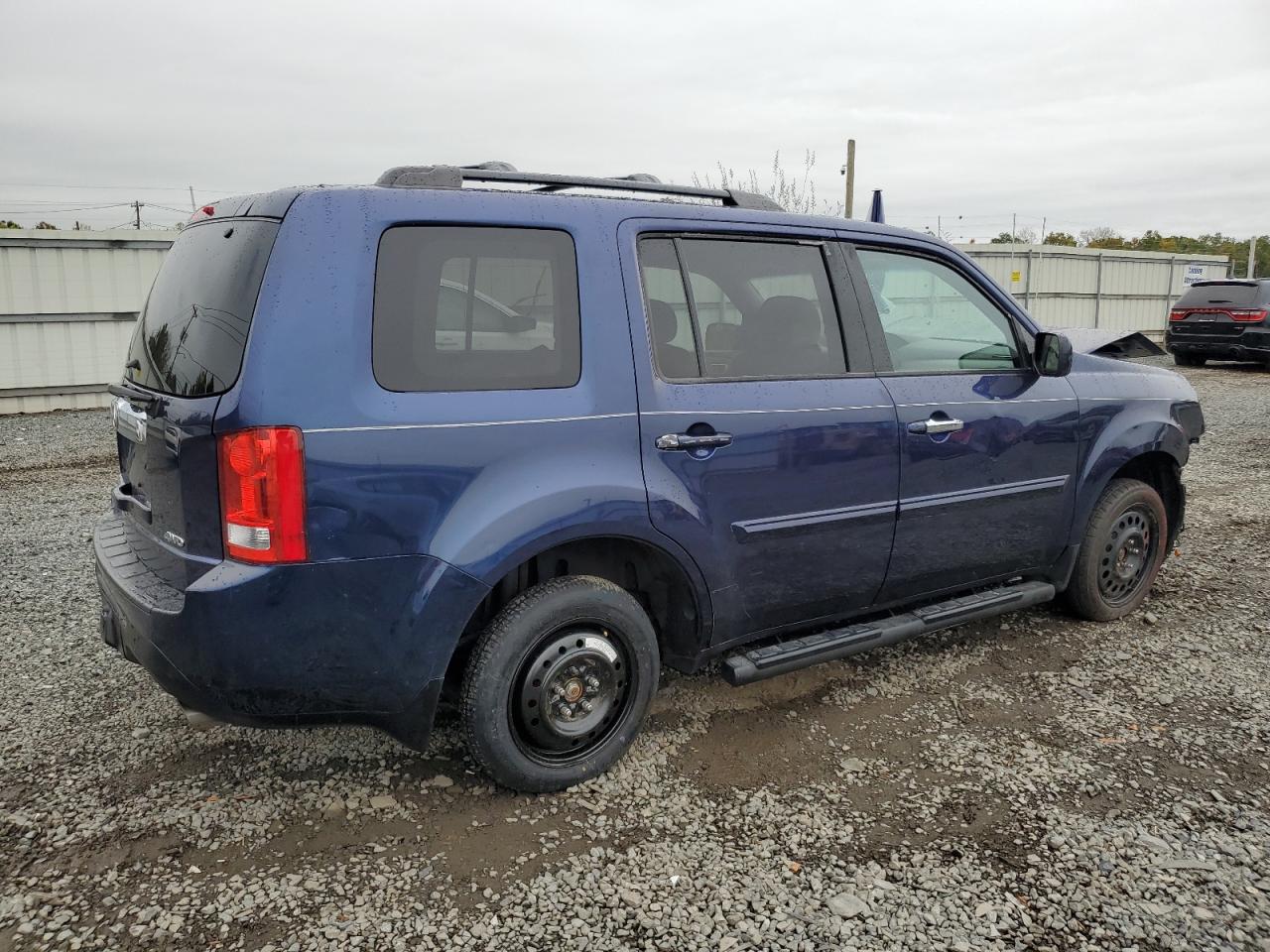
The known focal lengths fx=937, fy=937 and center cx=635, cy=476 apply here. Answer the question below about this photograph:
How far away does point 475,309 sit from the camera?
2744mm

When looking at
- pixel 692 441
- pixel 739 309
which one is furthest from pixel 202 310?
pixel 739 309

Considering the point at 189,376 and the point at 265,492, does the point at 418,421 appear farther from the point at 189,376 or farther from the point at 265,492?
the point at 189,376

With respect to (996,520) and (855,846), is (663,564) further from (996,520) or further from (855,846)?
(996,520)

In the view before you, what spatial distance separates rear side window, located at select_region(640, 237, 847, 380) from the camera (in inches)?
122

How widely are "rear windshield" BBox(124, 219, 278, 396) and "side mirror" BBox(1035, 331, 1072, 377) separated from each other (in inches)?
119

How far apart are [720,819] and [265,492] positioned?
164cm

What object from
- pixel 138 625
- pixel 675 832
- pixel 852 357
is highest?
pixel 852 357

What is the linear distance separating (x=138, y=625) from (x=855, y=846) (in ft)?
7.09

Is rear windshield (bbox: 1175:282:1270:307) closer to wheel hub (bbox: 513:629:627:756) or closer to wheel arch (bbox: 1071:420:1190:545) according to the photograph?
wheel arch (bbox: 1071:420:1190:545)

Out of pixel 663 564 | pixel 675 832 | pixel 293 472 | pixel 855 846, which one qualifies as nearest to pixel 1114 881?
pixel 855 846

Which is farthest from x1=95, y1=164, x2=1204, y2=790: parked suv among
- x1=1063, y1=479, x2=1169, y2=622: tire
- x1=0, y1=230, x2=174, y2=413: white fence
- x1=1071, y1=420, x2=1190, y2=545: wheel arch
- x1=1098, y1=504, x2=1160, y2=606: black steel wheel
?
x1=0, y1=230, x2=174, y2=413: white fence

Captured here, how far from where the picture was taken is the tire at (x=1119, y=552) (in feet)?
14.2

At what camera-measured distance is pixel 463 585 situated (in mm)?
2646

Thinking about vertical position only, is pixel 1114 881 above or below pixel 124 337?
below
